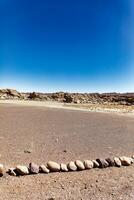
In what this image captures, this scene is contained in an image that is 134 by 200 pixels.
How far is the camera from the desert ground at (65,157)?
714 centimetres

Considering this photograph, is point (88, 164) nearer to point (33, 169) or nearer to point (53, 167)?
point (53, 167)

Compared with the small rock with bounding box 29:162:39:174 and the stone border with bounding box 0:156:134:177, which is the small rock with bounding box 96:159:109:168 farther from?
the small rock with bounding box 29:162:39:174

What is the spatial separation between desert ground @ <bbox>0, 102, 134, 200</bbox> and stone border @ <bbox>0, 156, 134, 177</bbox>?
15 centimetres

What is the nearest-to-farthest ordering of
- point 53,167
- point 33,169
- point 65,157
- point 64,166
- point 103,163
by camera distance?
1. point 33,169
2. point 53,167
3. point 64,166
4. point 103,163
5. point 65,157

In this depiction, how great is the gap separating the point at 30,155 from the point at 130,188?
342 cm

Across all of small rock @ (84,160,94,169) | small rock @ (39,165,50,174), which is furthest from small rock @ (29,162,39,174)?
small rock @ (84,160,94,169)

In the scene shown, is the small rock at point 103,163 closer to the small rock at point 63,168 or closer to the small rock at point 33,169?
the small rock at point 63,168

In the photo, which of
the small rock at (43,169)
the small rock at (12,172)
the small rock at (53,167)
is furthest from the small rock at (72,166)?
the small rock at (12,172)

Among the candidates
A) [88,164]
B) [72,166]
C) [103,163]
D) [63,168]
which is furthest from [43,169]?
[103,163]

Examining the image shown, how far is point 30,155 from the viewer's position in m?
10.1

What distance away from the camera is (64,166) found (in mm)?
8680

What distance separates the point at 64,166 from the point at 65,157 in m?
1.38

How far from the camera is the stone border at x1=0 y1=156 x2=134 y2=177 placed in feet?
26.7

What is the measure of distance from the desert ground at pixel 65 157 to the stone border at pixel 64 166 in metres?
0.15
